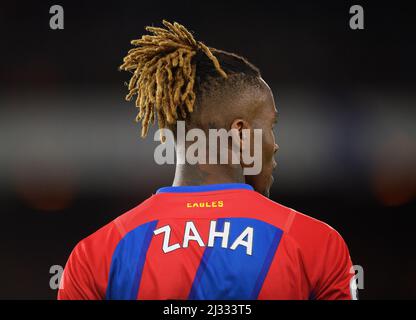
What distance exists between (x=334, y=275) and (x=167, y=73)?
1.97 feet

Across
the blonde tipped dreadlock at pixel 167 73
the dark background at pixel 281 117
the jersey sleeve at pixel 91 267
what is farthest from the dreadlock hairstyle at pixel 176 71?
the dark background at pixel 281 117

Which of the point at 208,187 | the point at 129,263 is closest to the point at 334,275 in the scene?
the point at 208,187

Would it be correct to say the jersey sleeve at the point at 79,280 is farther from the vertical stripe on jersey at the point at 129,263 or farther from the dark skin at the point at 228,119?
the dark skin at the point at 228,119

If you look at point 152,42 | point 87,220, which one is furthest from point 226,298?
point 87,220

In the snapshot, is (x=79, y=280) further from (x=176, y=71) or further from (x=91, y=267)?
(x=176, y=71)

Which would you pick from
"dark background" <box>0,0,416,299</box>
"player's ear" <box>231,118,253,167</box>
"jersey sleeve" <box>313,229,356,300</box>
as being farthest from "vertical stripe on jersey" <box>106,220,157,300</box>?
"dark background" <box>0,0,416,299</box>

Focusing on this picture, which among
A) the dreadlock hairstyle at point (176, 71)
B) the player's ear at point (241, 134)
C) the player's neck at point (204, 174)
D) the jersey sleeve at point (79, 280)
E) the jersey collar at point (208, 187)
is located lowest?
the jersey sleeve at point (79, 280)

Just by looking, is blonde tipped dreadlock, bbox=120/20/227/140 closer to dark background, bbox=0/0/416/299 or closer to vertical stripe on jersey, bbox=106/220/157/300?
vertical stripe on jersey, bbox=106/220/157/300

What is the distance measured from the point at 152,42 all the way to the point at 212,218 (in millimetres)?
467

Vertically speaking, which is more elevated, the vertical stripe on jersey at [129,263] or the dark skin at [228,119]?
the dark skin at [228,119]

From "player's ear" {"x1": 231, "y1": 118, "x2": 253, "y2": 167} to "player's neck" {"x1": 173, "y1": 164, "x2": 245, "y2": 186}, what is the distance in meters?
0.05

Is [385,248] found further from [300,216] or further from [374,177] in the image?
[300,216]

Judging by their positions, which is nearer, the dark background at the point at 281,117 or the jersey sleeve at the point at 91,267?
the jersey sleeve at the point at 91,267

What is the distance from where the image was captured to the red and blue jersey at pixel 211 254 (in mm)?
1402
